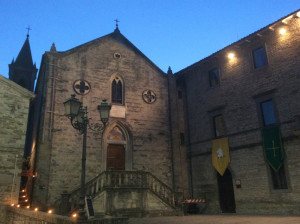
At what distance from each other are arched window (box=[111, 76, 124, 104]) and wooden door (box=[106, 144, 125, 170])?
9.38ft

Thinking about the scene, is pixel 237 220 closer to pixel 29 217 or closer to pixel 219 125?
pixel 219 125

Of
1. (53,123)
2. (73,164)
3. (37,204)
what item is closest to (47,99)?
(53,123)

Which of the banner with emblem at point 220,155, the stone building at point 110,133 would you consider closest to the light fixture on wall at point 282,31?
the banner with emblem at point 220,155

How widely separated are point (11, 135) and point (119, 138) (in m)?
5.81

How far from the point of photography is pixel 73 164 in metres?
14.9

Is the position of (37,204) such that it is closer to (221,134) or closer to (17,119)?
(17,119)

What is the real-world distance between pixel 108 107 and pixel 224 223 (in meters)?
5.79

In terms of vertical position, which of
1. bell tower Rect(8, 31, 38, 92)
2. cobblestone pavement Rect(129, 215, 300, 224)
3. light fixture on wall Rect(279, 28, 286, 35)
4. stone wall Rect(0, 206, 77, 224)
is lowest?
cobblestone pavement Rect(129, 215, 300, 224)

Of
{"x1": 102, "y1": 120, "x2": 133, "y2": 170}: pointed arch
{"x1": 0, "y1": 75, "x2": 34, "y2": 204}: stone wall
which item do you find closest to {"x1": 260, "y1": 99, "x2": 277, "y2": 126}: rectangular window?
{"x1": 102, "y1": 120, "x2": 133, "y2": 170}: pointed arch

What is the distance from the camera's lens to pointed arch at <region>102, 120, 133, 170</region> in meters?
16.2

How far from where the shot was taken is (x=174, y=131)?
59.1 feet

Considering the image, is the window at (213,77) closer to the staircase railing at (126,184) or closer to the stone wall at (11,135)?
the staircase railing at (126,184)

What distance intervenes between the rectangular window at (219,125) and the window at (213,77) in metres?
2.12

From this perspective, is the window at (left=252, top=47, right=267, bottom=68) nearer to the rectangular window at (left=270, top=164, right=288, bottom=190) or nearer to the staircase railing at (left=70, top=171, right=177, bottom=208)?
the rectangular window at (left=270, top=164, right=288, bottom=190)
